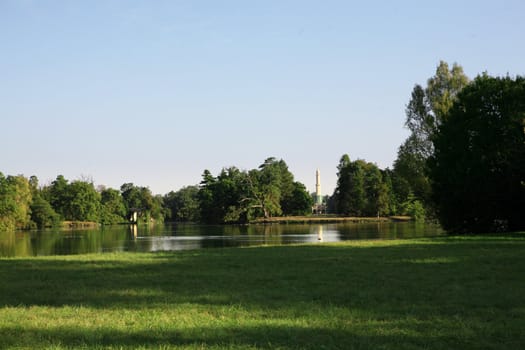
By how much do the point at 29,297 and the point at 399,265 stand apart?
9.95m

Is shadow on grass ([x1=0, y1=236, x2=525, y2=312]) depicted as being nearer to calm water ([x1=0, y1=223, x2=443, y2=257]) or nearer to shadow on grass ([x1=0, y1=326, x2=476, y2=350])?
shadow on grass ([x1=0, y1=326, x2=476, y2=350])

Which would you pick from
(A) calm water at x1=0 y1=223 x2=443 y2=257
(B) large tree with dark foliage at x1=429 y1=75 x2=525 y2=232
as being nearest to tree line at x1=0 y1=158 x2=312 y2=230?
(A) calm water at x1=0 y1=223 x2=443 y2=257

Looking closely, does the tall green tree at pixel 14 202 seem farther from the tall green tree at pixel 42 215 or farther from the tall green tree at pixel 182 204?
the tall green tree at pixel 182 204

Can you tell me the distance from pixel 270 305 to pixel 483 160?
98.8 ft

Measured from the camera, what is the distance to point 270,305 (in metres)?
9.38

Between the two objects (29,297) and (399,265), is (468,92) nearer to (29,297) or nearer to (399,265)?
(399,265)

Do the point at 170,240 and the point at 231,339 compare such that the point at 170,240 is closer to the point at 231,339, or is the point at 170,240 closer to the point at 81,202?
the point at 231,339

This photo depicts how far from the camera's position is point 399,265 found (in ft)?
51.5

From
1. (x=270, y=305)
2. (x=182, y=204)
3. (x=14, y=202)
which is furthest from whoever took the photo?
(x=182, y=204)

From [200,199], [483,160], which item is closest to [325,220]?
[200,199]

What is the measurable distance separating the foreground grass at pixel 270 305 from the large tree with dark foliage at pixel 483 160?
64.9ft

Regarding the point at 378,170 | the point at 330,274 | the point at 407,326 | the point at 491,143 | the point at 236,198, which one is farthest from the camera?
the point at 378,170

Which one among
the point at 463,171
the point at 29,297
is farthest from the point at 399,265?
the point at 463,171

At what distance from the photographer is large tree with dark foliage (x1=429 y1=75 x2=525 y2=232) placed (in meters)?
34.9
